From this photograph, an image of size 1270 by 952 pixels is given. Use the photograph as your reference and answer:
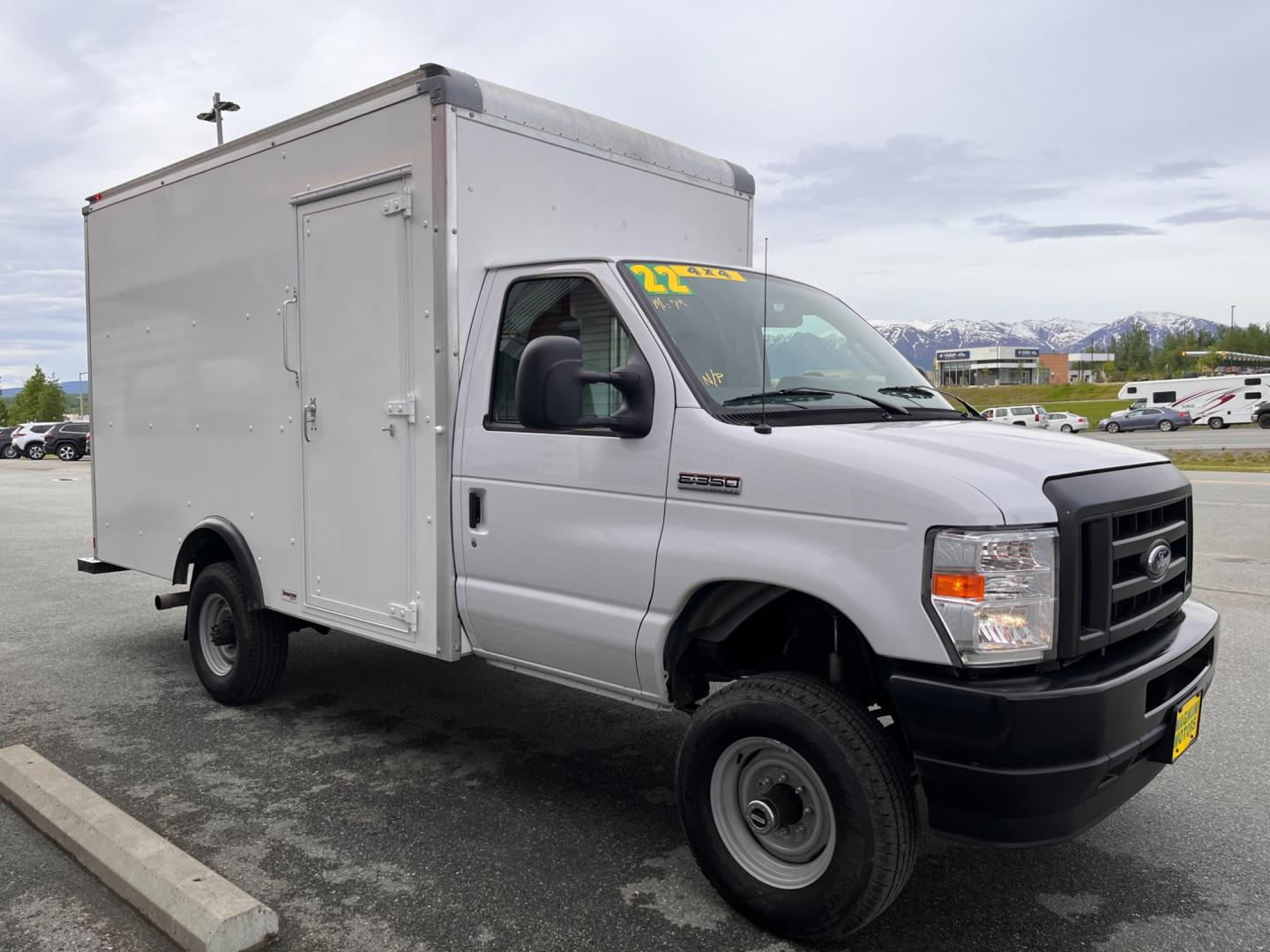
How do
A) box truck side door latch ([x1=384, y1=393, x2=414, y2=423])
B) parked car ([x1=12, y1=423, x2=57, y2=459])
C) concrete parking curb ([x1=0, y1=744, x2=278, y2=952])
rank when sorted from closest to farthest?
concrete parking curb ([x1=0, y1=744, x2=278, y2=952]) < box truck side door latch ([x1=384, y1=393, x2=414, y2=423]) < parked car ([x1=12, y1=423, x2=57, y2=459])

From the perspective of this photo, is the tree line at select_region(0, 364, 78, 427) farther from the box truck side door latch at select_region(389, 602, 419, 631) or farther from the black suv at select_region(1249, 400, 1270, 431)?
the box truck side door latch at select_region(389, 602, 419, 631)

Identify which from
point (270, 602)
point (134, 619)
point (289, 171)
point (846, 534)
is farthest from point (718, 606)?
point (134, 619)

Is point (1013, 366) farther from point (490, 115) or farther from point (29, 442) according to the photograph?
point (490, 115)

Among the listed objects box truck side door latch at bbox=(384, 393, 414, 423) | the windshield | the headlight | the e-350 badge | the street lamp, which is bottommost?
the headlight

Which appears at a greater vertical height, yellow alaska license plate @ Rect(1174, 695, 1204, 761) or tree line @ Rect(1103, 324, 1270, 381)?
tree line @ Rect(1103, 324, 1270, 381)

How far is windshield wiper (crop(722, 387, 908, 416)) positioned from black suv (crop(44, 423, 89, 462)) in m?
45.1

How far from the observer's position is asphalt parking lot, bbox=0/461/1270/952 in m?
3.41

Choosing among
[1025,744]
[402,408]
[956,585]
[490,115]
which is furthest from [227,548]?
[1025,744]

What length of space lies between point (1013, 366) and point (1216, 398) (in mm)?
88427

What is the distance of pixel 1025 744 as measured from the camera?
2836 mm

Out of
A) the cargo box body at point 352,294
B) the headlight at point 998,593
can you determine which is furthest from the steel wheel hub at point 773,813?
the cargo box body at point 352,294

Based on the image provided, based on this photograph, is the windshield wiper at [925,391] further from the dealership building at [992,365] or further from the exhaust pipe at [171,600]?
the dealership building at [992,365]

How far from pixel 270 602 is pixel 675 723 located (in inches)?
89.7

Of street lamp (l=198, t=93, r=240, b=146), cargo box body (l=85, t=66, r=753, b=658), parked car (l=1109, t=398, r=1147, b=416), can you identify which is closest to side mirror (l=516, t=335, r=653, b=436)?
cargo box body (l=85, t=66, r=753, b=658)
